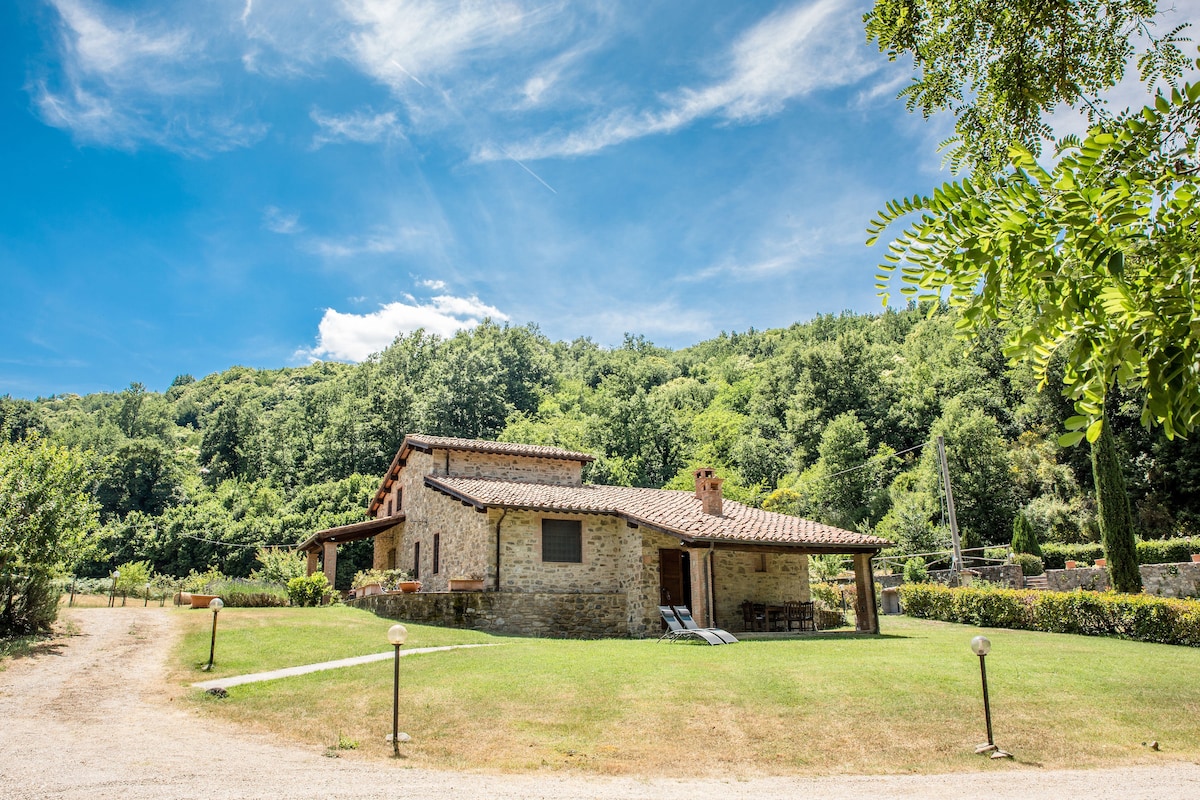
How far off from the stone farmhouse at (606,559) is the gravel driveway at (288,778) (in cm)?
997

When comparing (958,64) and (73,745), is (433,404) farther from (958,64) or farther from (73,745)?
(958,64)

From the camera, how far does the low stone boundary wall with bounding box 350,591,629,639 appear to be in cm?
1862

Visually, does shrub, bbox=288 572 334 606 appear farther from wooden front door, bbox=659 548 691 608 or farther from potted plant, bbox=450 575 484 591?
wooden front door, bbox=659 548 691 608

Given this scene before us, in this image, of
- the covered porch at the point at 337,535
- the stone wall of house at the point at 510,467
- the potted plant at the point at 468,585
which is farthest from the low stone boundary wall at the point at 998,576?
the covered porch at the point at 337,535

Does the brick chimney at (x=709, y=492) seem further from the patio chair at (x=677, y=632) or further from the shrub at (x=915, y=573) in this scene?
the shrub at (x=915, y=573)

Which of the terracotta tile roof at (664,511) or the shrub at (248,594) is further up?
the terracotta tile roof at (664,511)

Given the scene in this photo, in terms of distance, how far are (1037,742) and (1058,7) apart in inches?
305

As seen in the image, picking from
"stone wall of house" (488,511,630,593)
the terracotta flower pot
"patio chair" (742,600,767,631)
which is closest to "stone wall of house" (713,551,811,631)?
"patio chair" (742,600,767,631)

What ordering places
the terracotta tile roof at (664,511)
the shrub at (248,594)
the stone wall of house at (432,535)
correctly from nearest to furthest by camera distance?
the terracotta tile roof at (664,511)
the stone wall of house at (432,535)
the shrub at (248,594)

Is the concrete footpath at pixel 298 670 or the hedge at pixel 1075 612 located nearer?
the concrete footpath at pixel 298 670

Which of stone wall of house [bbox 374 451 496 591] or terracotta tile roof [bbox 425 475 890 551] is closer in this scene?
terracotta tile roof [bbox 425 475 890 551]

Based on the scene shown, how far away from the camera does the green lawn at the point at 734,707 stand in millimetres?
7953

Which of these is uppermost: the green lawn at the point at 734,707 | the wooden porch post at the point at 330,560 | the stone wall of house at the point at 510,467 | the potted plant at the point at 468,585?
the stone wall of house at the point at 510,467

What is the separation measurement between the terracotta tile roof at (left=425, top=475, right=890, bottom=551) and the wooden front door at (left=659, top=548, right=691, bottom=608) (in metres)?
1.31
